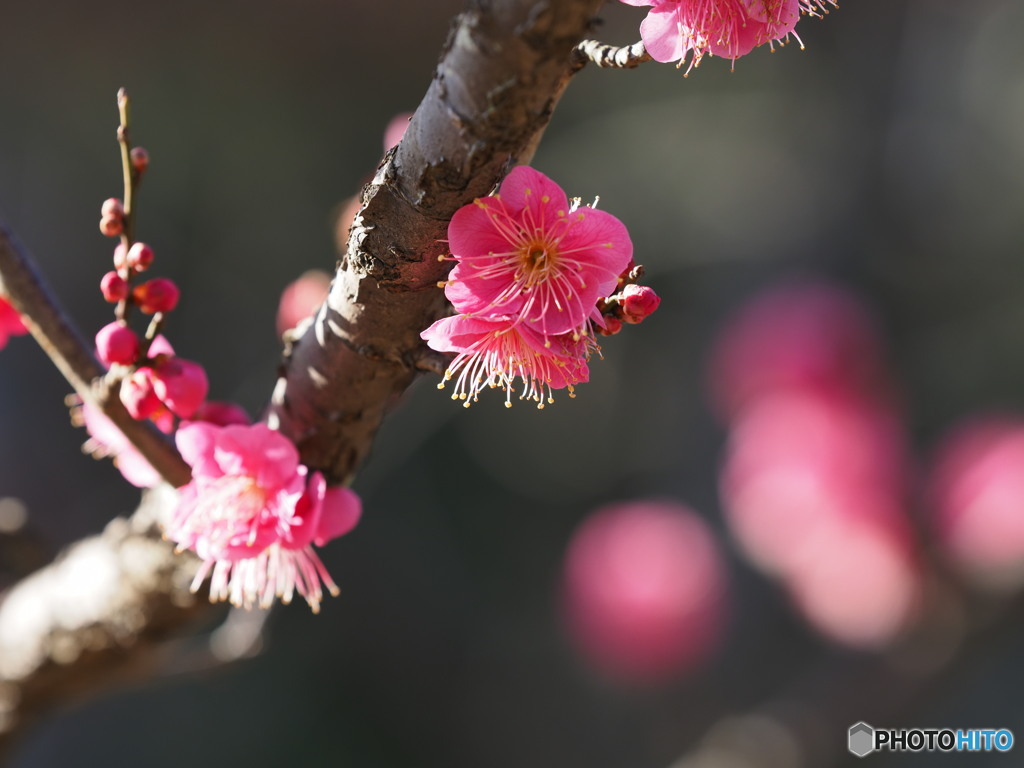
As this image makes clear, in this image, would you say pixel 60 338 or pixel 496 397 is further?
pixel 496 397

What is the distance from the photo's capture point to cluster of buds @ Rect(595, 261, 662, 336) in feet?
1.87

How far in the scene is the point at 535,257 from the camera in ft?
1.92

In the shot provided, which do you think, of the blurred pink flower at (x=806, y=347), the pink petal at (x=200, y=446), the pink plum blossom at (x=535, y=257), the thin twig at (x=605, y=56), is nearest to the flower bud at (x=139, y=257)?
the pink petal at (x=200, y=446)

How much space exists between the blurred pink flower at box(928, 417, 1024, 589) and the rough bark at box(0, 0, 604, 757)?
4.89 feet

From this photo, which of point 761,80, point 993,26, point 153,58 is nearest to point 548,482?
point 761,80

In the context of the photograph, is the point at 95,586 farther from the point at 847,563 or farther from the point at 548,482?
the point at 548,482

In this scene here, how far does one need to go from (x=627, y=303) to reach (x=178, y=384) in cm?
34

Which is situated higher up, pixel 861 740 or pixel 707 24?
pixel 707 24

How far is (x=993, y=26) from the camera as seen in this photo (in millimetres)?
3111

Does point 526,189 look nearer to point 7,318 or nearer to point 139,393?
point 139,393

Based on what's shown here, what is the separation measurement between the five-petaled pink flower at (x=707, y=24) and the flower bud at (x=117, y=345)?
42 centimetres

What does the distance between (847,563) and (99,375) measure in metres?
2.02

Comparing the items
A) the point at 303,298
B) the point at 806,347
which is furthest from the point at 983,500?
the point at 303,298

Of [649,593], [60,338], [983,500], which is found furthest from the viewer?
[649,593]
